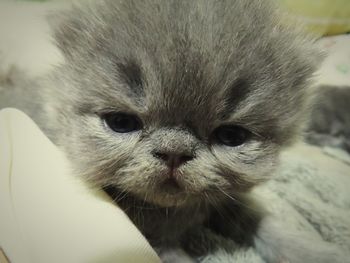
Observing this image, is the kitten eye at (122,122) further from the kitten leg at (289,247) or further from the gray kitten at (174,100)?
the kitten leg at (289,247)

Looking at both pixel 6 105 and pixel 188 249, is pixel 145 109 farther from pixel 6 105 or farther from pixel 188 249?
pixel 6 105

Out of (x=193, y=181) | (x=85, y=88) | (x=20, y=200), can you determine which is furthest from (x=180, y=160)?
(x=20, y=200)

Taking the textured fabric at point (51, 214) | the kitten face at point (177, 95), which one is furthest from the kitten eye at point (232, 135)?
the textured fabric at point (51, 214)

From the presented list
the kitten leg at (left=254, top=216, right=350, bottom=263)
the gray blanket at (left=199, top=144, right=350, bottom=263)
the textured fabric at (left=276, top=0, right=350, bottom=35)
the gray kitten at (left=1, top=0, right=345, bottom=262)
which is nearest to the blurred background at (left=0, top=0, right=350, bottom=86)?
the textured fabric at (left=276, top=0, right=350, bottom=35)

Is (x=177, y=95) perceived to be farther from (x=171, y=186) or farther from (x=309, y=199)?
(x=309, y=199)

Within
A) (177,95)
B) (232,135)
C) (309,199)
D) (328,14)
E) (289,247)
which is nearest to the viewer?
(177,95)

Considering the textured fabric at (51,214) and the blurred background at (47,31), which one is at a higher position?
the blurred background at (47,31)

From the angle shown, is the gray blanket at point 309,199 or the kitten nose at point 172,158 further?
the gray blanket at point 309,199

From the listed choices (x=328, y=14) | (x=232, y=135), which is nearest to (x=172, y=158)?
(x=232, y=135)
